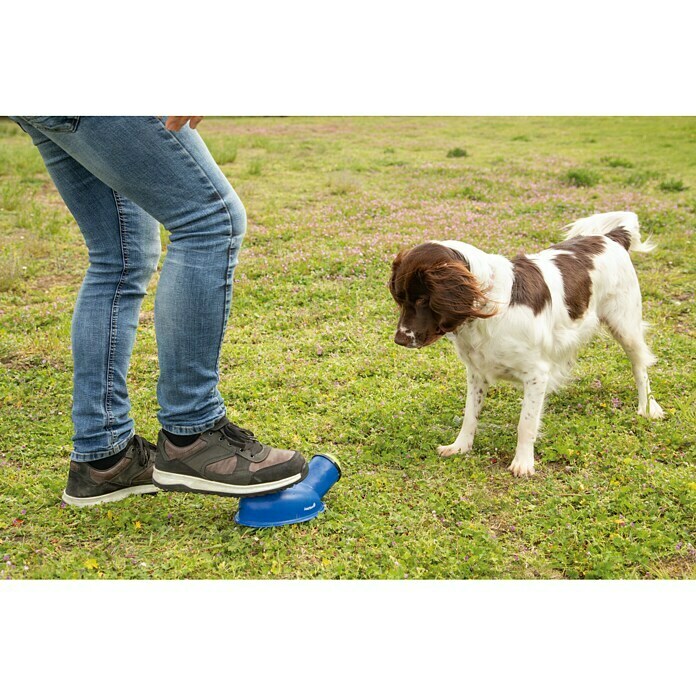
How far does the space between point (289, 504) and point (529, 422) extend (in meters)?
1.44

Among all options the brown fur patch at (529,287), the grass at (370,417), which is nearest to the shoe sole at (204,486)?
the grass at (370,417)

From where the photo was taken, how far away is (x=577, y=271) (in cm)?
440

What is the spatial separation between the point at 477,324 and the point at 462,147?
9.57 metres

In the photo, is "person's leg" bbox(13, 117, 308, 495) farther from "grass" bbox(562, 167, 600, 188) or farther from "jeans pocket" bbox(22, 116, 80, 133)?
"grass" bbox(562, 167, 600, 188)

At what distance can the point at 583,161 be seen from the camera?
11562mm

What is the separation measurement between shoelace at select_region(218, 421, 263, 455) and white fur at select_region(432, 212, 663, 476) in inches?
54.0

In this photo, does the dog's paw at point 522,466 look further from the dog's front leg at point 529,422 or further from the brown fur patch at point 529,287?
the brown fur patch at point 529,287

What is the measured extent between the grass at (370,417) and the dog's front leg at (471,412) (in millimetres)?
92

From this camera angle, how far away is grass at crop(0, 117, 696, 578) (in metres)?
3.26

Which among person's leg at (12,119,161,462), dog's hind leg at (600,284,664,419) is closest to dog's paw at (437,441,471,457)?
dog's hind leg at (600,284,664,419)

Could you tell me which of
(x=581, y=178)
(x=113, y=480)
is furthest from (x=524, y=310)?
(x=581, y=178)
